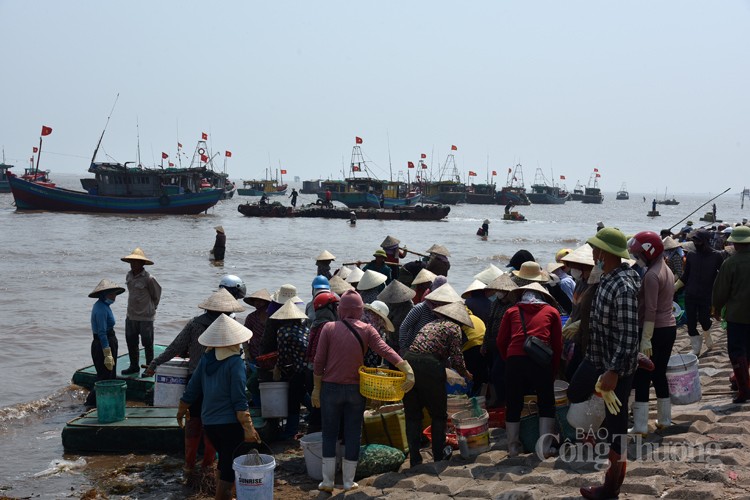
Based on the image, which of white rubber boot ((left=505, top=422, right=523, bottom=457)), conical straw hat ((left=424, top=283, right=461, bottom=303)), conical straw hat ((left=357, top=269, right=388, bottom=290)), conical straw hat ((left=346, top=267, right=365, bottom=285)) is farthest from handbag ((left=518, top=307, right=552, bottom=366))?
conical straw hat ((left=346, top=267, right=365, bottom=285))

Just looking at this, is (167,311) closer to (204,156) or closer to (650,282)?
(650,282)

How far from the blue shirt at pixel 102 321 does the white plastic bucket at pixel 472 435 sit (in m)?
4.25

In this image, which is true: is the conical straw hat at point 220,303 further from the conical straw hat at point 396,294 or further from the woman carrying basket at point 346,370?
the conical straw hat at point 396,294

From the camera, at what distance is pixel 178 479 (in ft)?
20.3

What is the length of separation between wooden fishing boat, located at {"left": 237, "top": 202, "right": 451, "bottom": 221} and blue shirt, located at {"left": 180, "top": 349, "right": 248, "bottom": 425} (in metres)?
48.8

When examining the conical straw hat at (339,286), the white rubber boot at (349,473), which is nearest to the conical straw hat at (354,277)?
the conical straw hat at (339,286)

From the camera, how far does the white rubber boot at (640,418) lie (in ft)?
17.2

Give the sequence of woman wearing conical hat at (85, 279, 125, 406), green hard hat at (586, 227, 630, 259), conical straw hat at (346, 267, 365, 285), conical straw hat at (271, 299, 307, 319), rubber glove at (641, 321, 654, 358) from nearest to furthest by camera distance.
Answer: green hard hat at (586, 227, 630, 259), rubber glove at (641, 321, 654, 358), conical straw hat at (271, 299, 307, 319), woman wearing conical hat at (85, 279, 125, 406), conical straw hat at (346, 267, 365, 285)

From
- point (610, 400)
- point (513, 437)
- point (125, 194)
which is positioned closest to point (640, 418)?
point (513, 437)

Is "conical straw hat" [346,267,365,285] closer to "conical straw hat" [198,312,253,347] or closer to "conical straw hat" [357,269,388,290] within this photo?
"conical straw hat" [357,269,388,290]

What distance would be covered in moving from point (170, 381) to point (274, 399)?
3.33 ft

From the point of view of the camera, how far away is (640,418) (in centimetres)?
527

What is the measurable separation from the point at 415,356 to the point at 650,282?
1710 millimetres

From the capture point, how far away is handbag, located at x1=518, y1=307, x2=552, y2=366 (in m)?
5.07
